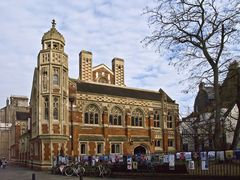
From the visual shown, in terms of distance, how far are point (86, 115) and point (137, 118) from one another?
7919mm

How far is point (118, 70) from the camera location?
60.2 m

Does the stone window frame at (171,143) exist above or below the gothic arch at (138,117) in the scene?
below

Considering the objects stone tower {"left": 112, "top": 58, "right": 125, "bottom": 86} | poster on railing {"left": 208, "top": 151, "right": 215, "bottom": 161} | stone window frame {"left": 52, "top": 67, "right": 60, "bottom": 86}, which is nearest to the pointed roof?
stone window frame {"left": 52, "top": 67, "right": 60, "bottom": 86}

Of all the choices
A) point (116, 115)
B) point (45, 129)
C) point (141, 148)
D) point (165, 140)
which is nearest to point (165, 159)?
point (45, 129)

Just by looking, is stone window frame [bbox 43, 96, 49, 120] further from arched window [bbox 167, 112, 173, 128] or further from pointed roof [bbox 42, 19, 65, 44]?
arched window [bbox 167, 112, 173, 128]

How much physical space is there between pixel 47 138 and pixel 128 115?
12.8 meters

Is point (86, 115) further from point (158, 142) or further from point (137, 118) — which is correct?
point (158, 142)

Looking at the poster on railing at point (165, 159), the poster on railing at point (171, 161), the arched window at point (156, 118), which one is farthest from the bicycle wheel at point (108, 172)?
the arched window at point (156, 118)

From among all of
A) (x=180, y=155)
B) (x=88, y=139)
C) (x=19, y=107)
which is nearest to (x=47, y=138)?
(x=88, y=139)

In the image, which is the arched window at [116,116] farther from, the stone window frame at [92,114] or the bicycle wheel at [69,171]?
the bicycle wheel at [69,171]

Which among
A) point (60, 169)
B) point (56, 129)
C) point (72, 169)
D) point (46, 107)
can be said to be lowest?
point (60, 169)

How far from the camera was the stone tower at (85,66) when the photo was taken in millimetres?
54906

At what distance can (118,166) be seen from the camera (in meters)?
26.3

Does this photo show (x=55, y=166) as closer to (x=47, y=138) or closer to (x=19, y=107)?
(x=47, y=138)
